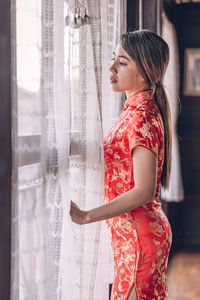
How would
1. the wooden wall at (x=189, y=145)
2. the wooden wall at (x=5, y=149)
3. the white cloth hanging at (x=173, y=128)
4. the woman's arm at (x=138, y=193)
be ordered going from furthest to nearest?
the wooden wall at (x=189, y=145) < the white cloth hanging at (x=173, y=128) < the woman's arm at (x=138, y=193) < the wooden wall at (x=5, y=149)

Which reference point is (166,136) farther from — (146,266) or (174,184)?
(174,184)

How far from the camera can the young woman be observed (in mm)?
1322

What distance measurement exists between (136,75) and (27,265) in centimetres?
76

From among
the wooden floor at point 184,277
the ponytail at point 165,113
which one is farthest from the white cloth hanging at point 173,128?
the ponytail at point 165,113

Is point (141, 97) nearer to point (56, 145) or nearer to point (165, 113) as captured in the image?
point (165, 113)

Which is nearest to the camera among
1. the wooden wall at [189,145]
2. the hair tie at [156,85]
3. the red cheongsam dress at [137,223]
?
the red cheongsam dress at [137,223]

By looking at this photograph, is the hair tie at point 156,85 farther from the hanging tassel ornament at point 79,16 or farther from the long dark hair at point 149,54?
the hanging tassel ornament at point 79,16

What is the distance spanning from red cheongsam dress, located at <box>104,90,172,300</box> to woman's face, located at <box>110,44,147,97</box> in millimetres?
37

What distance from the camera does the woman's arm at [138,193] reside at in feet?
4.28

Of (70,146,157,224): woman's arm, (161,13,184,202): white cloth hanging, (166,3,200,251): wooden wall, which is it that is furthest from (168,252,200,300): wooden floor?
(70,146,157,224): woman's arm

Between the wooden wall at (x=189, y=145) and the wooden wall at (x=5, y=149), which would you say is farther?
the wooden wall at (x=189, y=145)

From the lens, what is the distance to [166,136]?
1.56 metres

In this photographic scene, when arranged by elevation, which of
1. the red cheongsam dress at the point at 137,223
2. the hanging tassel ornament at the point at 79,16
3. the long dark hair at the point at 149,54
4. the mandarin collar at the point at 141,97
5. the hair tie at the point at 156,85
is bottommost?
the red cheongsam dress at the point at 137,223

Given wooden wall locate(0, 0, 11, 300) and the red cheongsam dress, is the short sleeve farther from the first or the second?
wooden wall locate(0, 0, 11, 300)
